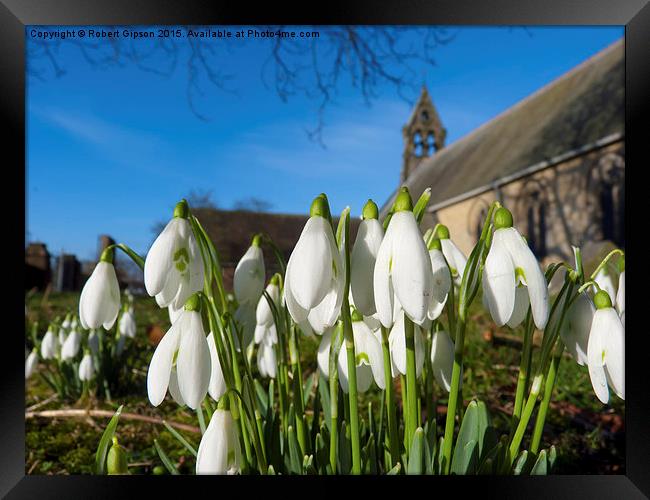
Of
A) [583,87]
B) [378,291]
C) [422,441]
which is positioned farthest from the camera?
[583,87]

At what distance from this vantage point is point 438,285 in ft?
2.85

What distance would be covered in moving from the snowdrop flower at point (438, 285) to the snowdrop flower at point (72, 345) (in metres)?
1.97

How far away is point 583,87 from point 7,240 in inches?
391

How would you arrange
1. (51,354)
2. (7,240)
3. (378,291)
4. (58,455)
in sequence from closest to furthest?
(378,291)
(7,240)
(58,455)
(51,354)

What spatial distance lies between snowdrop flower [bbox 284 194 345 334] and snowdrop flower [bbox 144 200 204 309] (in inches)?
7.9

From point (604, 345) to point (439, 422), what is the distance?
1.21 meters

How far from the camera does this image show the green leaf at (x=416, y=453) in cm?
89

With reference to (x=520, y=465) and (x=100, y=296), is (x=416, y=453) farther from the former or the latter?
(x=100, y=296)

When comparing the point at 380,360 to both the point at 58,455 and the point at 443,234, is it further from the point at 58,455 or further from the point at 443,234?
the point at 58,455

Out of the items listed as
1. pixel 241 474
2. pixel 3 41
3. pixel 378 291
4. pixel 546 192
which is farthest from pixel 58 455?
pixel 546 192

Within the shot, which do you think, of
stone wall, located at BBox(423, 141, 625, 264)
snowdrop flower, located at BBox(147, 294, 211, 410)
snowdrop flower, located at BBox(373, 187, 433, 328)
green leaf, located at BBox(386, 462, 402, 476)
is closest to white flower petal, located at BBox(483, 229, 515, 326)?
snowdrop flower, located at BBox(373, 187, 433, 328)

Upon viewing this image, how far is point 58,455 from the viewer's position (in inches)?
78.2

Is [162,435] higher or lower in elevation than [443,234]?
lower

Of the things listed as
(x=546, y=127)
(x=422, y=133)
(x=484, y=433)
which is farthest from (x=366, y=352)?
(x=422, y=133)
